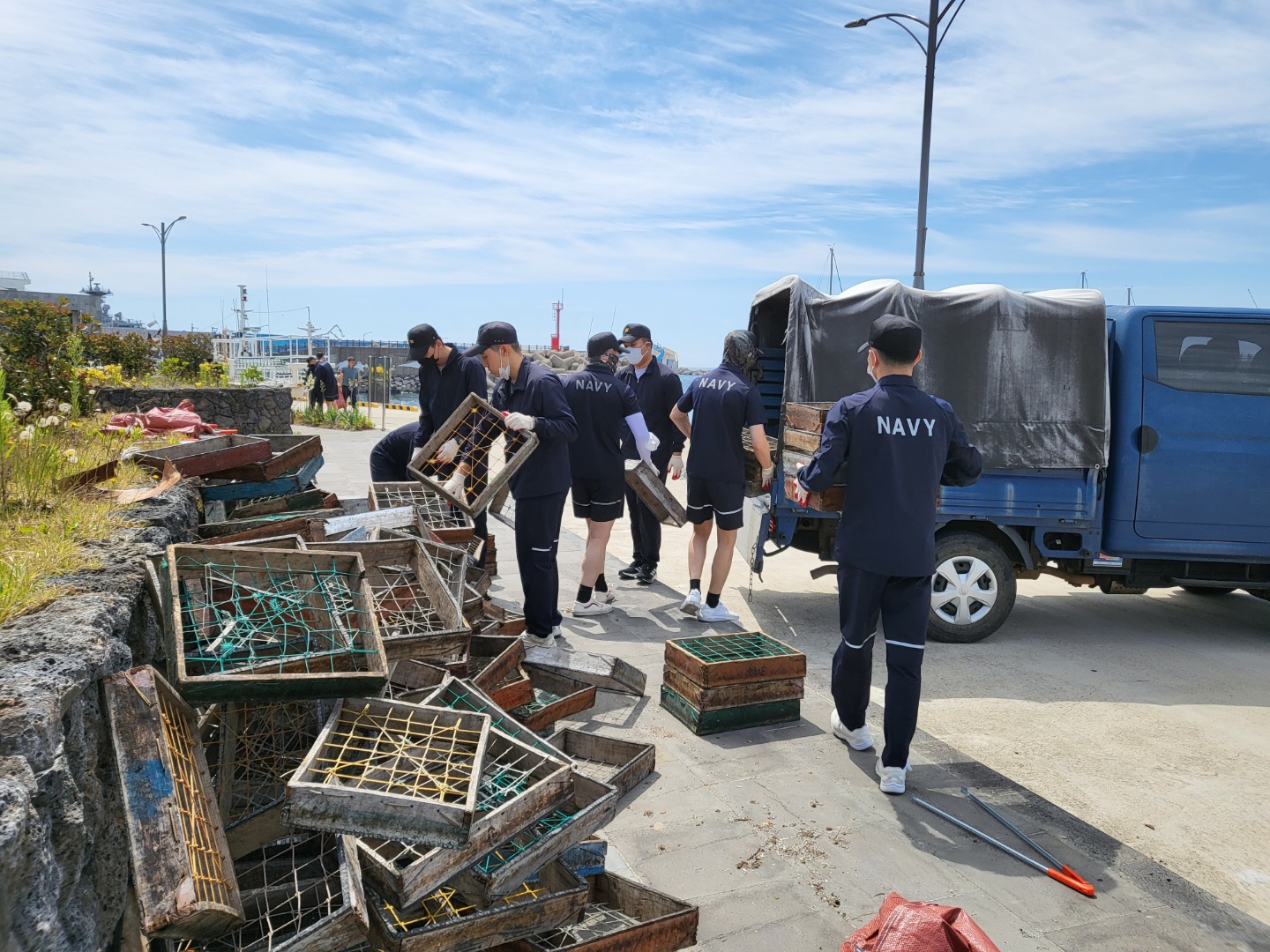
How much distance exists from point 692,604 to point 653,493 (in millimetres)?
1096

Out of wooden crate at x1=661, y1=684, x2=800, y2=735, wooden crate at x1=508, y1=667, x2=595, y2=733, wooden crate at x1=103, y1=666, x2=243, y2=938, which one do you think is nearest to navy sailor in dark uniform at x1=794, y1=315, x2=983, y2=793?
wooden crate at x1=661, y1=684, x2=800, y2=735

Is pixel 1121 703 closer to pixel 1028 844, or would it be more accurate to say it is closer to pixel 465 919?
pixel 1028 844

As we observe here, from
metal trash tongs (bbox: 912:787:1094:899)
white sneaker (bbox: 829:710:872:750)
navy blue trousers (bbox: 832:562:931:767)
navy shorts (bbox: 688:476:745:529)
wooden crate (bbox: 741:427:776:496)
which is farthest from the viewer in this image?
wooden crate (bbox: 741:427:776:496)

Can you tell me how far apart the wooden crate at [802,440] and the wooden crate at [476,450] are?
71.6 inches

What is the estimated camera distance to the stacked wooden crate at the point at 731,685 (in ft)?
15.9

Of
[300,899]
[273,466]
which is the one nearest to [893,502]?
[300,899]

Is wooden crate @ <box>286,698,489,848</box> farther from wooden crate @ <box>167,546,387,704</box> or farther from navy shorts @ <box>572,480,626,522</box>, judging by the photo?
navy shorts @ <box>572,480,626,522</box>

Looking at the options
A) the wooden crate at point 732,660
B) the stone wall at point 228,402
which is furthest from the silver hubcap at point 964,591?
the stone wall at point 228,402

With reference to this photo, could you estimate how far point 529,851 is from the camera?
290 cm

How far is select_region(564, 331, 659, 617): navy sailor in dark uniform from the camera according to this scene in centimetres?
683

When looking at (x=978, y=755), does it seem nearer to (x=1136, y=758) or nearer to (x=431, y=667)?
(x=1136, y=758)

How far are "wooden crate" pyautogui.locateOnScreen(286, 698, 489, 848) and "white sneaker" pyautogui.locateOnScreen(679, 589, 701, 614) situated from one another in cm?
390

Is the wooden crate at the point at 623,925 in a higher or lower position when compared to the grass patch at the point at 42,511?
lower

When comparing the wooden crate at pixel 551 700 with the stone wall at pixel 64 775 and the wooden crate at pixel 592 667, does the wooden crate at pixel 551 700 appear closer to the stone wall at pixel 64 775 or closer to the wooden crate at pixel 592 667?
the wooden crate at pixel 592 667
